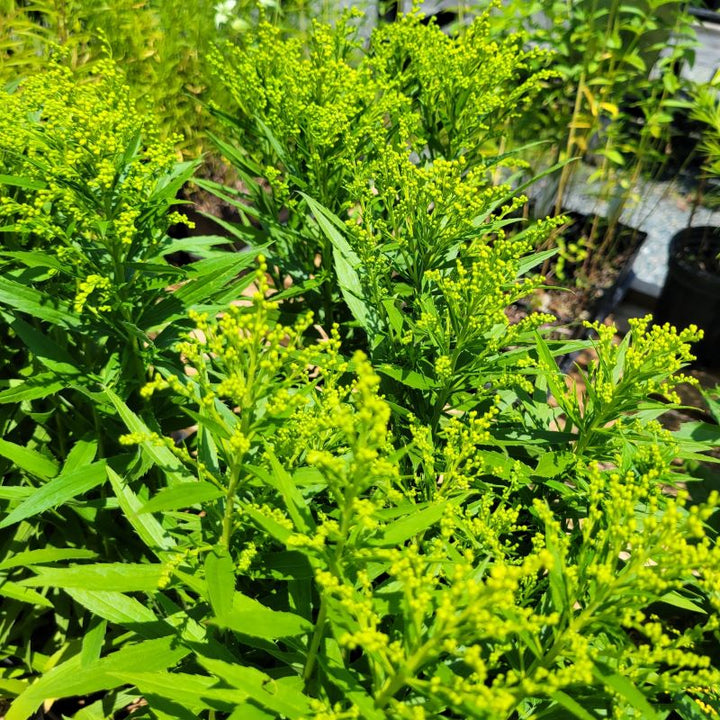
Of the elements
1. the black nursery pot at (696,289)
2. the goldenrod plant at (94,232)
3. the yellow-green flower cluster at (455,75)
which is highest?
the yellow-green flower cluster at (455,75)

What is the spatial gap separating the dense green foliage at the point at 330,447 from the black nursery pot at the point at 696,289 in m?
2.21

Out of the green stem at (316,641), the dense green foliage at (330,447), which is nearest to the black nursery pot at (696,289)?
the dense green foliage at (330,447)

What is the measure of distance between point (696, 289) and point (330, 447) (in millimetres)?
3206

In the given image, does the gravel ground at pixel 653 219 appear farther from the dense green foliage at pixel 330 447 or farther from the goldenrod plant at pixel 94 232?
the goldenrod plant at pixel 94 232

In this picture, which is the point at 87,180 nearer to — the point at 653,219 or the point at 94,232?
the point at 94,232

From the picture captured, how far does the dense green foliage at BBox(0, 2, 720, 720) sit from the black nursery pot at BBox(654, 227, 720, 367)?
2.21 m

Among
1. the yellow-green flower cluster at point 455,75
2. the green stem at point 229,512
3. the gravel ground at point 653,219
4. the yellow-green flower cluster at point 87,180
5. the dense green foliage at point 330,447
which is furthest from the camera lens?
the gravel ground at point 653,219

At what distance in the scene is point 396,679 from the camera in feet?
2.78

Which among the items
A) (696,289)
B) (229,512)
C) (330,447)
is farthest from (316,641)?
(696,289)

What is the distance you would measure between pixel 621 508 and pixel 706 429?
2.75 ft

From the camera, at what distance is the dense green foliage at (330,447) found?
0.89m

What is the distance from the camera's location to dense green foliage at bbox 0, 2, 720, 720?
0.89m

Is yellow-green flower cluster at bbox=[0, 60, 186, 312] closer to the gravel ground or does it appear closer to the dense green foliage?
the dense green foliage

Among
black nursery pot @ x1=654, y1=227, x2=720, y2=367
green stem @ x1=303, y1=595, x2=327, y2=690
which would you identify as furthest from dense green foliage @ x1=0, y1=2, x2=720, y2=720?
black nursery pot @ x1=654, y1=227, x2=720, y2=367
